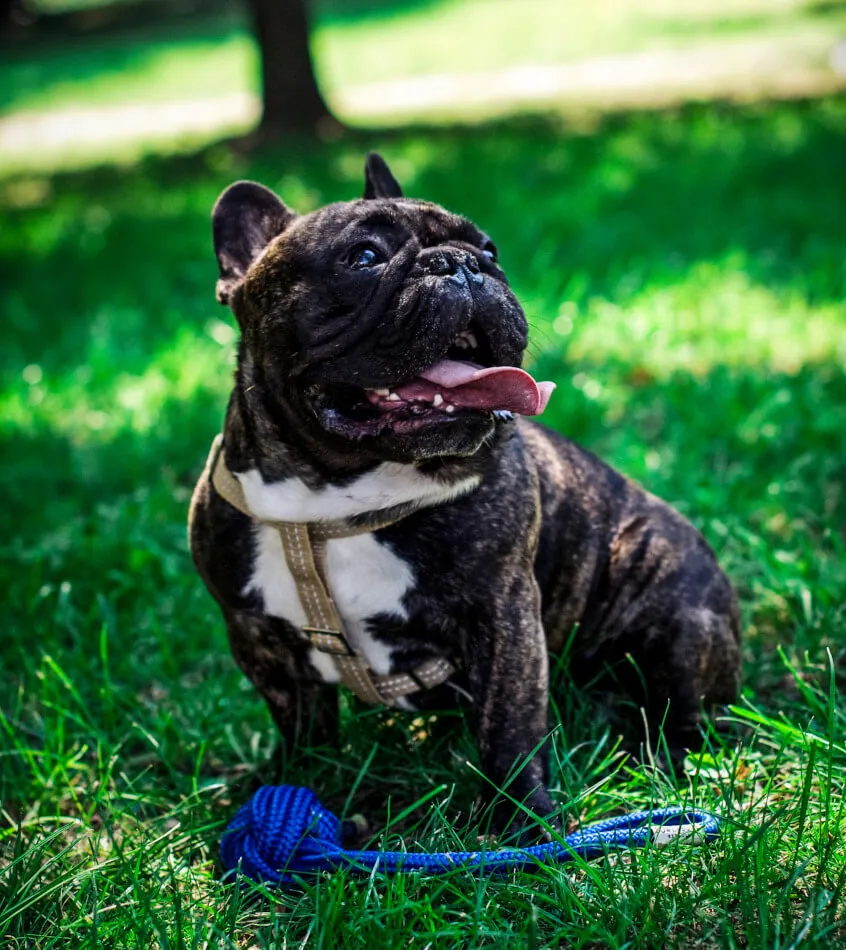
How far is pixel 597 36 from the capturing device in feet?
63.5

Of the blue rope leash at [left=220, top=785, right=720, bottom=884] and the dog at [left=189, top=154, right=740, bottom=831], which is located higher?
the dog at [left=189, top=154, right=740, bottom=831]

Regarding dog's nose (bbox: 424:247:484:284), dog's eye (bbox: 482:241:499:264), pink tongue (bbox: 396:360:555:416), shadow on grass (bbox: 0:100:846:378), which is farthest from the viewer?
shadow on grass (bbox: 0:100:846:378)

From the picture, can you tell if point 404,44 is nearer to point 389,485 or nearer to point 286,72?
point 286,72

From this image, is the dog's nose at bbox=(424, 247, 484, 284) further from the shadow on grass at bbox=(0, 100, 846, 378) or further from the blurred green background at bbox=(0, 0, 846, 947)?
the shadow on grass at bbox=(0, 100, 846, 378)

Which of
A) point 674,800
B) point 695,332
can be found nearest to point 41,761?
point 674,800

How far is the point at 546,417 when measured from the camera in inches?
182

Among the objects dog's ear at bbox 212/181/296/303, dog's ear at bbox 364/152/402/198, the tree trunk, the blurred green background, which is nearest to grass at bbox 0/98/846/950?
the blurred green background

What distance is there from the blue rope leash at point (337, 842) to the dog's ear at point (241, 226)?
3.95 feet

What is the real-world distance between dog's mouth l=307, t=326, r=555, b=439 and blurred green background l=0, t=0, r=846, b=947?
0.87 meters

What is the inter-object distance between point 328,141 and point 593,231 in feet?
16.1

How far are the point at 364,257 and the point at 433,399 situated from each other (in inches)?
13.8

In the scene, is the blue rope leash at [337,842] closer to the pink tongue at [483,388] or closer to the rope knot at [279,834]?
the rope knot at [279,834]

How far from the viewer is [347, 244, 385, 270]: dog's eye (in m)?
2.40

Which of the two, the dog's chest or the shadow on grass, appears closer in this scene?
the dog's chest
